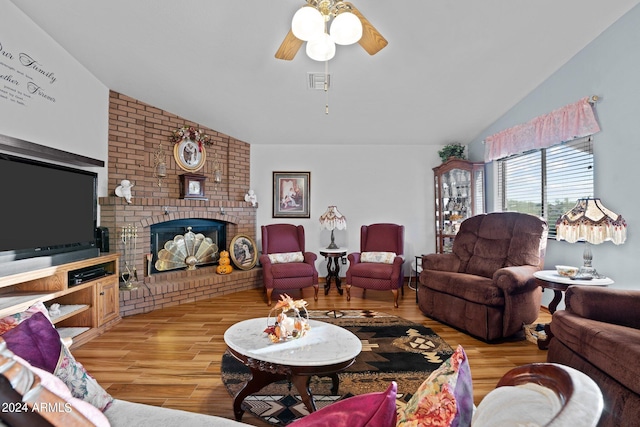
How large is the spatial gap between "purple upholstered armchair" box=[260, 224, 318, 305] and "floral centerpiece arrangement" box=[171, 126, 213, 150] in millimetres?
1520

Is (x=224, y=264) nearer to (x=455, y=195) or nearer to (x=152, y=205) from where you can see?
(x=152, y=205)

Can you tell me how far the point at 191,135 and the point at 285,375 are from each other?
12.4 feet

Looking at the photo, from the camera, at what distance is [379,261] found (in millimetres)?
4531

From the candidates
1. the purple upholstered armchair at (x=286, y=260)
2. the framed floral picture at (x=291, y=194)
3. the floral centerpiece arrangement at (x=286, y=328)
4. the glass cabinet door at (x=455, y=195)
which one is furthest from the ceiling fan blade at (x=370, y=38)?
the framed floral picture at (x=291, y=194)

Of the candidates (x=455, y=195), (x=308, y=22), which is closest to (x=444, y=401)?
(x=308, y=22)

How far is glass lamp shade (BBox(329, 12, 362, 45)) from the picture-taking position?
1724 mm

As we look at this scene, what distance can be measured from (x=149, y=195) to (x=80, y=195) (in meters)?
1.13

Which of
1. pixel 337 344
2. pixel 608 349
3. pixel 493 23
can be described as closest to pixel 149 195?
pixel 337 344

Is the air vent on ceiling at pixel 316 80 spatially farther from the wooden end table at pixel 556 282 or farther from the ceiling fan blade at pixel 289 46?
the wooden end table at pixel 556 282

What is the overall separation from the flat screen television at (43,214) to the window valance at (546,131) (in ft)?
15.6

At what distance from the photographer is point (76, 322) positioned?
3012 mm

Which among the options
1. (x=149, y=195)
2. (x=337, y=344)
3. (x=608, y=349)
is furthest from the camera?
(x=149, y=195)

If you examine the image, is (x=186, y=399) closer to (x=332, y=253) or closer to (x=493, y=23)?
(x=332, y=253)

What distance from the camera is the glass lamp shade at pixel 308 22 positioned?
1.68 m
